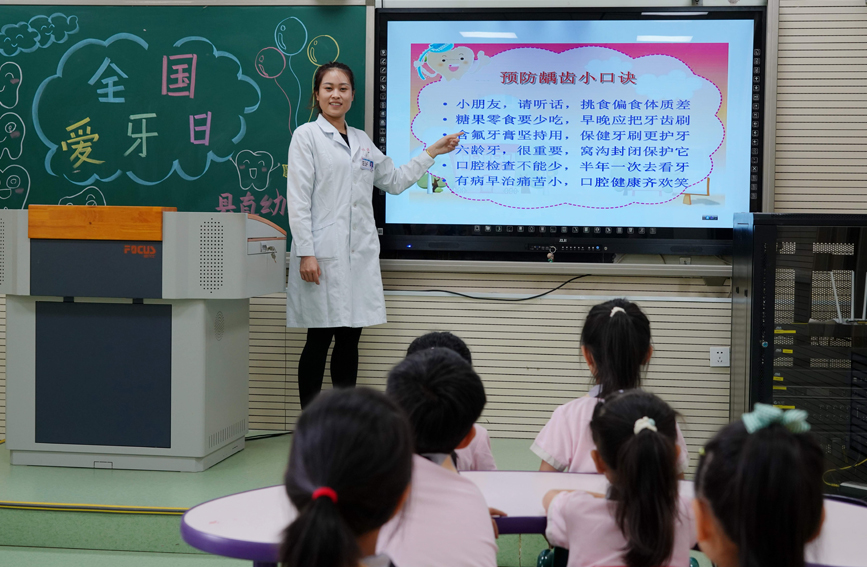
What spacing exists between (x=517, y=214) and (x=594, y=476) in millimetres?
1968

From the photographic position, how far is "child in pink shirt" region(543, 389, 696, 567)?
123 centimetres

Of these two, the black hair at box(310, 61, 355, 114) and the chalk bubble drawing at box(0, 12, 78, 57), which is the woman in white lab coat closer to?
the black hair at box(310, 61, 355, 114)

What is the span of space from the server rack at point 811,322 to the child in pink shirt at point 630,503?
1.79m

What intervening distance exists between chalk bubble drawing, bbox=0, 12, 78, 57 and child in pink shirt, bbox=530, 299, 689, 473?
9.76ft

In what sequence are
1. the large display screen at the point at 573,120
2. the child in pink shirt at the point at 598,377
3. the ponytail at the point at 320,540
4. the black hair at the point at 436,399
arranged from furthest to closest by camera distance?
the large display screen at the point at 573,120
the child in pink shirt at the point at 598,377
the black hair at the point at 436,399
the ponytail at the point at 320,540

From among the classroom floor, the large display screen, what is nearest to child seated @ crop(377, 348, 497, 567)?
the classroom floor

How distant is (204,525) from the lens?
1270mm

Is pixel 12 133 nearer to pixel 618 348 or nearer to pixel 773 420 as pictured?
pixel 618 348

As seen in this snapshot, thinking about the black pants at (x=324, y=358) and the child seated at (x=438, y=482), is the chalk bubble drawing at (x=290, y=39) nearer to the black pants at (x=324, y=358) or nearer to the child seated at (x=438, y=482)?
the black pants at (x=324, y=358)

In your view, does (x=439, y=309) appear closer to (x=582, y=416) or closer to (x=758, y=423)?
(x=582, y=416)

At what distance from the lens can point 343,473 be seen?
2.82 feet

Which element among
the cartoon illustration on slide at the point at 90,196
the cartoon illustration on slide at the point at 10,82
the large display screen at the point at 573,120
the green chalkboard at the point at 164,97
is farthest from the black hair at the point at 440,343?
the cartoon illustration on slide at the point at 10,82

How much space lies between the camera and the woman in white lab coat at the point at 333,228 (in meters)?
3.09

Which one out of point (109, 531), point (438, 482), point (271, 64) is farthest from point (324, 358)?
point (438, 482)
